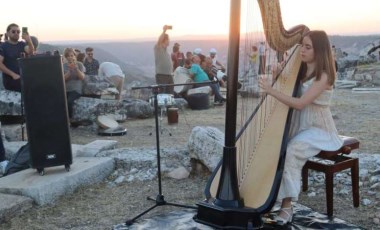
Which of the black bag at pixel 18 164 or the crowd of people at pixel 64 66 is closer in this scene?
the black bag at pixel 18 164

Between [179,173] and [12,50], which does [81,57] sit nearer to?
[12,50]

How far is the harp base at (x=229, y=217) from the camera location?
3066 mm

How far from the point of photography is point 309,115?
11.9ft

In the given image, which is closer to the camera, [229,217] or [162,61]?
[229,217]

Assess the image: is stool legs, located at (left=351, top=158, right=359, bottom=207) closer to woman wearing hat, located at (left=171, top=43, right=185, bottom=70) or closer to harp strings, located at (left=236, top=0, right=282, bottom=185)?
harp strings, located at (left=236, top=0, right=282, bottom=185)

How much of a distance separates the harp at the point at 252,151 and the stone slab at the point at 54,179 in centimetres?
159

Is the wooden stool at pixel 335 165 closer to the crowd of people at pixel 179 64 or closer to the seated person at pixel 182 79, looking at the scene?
the crowd of people at pixel 179 64

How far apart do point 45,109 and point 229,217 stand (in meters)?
2.14

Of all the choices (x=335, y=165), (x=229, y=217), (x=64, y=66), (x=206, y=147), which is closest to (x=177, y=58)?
(x=64, y=66)

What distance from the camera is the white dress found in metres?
3.39

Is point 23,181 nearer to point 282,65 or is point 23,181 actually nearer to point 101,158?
point 101,158

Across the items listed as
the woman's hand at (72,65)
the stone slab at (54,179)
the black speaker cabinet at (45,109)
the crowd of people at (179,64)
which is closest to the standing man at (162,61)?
the crowd of people at (179,64)

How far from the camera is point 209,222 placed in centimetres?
315

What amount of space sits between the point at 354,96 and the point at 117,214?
9517mm
